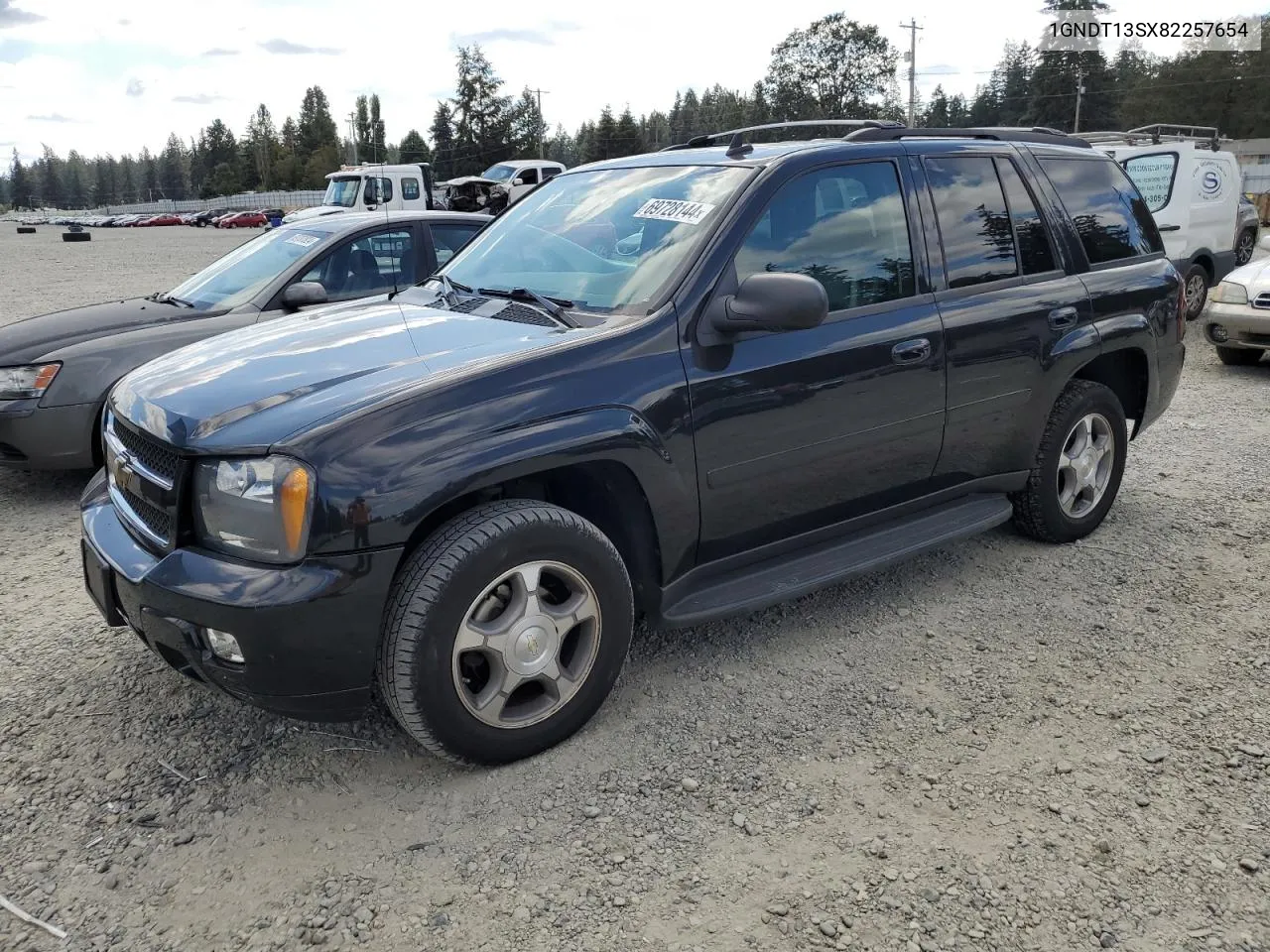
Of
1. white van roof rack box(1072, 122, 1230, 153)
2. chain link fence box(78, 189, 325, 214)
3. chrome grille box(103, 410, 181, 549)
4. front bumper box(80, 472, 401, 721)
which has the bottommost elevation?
front bumper box(80, 472, 401, 721)

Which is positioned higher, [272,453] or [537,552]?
[272,453]

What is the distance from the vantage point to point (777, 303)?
309 centimetres

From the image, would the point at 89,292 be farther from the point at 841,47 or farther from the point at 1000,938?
the point at 841,47

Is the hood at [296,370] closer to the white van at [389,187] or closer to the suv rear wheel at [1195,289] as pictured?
the suv rear wheel at [1195,289]

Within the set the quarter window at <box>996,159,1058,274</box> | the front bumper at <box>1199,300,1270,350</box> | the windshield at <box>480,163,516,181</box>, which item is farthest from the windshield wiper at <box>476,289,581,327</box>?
the windshield at <box>480,163,516,181</box>

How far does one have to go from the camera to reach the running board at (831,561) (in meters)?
3.33

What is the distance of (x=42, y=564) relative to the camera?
472 centimetres

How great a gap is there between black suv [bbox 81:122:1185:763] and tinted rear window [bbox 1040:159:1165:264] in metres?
0.03

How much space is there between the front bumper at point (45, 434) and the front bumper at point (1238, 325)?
9085 mm

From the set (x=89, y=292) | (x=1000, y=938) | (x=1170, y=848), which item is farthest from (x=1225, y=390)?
(x=89, y=292)

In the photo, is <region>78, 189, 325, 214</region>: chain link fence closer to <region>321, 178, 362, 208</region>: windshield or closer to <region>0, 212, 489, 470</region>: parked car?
<region>321, 178, 362, 208</region>: windshield

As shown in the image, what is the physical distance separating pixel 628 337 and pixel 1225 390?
749cm

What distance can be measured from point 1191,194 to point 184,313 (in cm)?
1017

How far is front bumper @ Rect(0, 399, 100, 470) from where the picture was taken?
5340mm
